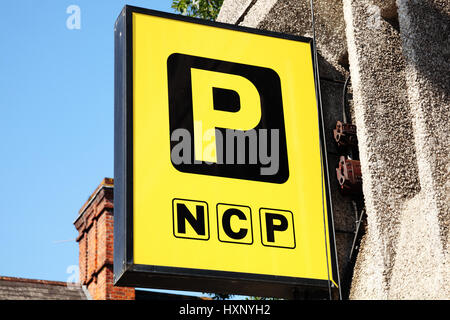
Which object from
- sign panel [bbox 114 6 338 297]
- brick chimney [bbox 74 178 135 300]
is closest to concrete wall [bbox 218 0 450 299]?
sign panel [bbox 114 6 338 297]

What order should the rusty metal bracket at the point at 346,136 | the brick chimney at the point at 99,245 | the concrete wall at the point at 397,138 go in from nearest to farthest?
the concrete wall at the point at 397,138 < the rusty metal bracket at the point at 346,136 < the brick chimney at the point at 99,245

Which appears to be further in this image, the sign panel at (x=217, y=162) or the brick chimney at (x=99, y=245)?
the brick chimney at (x=99, y=245)

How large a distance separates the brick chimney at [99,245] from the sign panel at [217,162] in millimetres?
10677

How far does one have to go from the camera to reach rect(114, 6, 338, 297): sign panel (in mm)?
4930

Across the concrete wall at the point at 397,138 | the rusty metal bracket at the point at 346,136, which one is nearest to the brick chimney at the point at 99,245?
the rusty metal bracket at the point at 346,136

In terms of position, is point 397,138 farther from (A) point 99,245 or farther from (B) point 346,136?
(A) point 99,245

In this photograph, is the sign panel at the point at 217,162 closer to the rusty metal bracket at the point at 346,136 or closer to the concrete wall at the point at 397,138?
the rusty metal bracket at the point at 346,136

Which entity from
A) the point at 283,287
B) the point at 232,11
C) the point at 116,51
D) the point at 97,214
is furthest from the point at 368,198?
the point at 97,214

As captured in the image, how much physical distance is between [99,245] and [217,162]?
38.8 ft

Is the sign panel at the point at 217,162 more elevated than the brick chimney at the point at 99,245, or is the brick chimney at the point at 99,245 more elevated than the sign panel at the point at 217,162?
the brick chimney at the point at 99,245

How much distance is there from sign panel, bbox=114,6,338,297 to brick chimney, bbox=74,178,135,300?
10.7m

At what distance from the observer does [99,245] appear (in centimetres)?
1673

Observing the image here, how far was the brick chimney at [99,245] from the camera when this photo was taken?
53.1 feet
